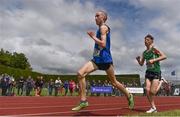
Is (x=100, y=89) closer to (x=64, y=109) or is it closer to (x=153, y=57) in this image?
(x=64, y=109)

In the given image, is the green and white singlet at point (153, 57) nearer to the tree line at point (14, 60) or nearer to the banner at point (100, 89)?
the banner at point (100, 89)

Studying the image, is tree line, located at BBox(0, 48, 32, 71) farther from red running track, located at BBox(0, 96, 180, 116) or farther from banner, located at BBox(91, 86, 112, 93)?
red running track, located at BBox(0, 96, 180, 116)

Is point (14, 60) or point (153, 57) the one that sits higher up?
point (14, 60)

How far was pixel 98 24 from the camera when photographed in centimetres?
936

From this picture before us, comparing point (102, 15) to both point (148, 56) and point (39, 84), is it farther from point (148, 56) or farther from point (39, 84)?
point (39, 84)

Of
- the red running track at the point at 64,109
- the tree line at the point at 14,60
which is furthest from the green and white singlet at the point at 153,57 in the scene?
the tree line at the point at 14,60

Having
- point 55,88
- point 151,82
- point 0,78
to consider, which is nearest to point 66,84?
point 55,88

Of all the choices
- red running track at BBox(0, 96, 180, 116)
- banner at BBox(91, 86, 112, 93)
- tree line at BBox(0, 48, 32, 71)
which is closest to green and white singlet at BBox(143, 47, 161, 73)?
red running track at BBox(0, 96, 180, 116)

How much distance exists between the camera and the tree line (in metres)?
97.5

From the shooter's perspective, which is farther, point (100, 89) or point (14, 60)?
point (14, 60)

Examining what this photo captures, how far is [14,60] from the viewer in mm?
103188

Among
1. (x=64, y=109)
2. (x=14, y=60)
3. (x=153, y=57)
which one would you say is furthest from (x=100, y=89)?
(x=14, y=60)

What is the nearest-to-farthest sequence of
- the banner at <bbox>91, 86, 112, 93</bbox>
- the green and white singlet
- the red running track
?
the red running track
the green and white singlet
the banner at <bbox>91, 86, 112, 93</bbox>

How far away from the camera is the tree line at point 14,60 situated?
97.5m
